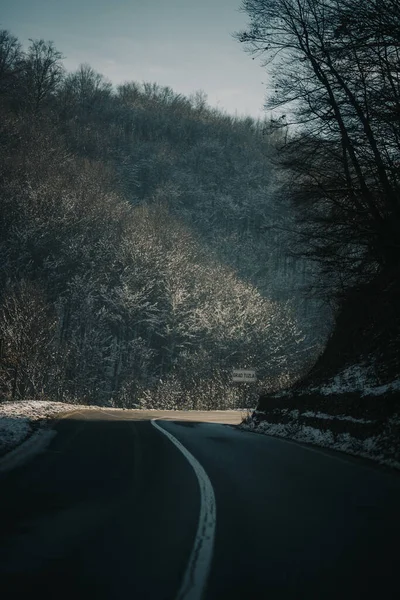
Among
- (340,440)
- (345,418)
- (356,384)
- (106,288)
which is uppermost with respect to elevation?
(106,288)

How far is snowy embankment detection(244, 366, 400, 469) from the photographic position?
31.0ft

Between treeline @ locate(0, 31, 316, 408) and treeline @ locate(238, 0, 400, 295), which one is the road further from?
treeline @ locate(0, 31, 316, 408)

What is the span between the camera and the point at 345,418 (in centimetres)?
1138

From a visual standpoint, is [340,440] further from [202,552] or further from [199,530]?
[202,552]

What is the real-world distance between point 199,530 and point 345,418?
286 inches

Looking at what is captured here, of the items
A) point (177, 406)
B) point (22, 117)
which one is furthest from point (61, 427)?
point (22, 117)

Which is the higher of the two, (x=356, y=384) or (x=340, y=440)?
(x=356, y=384)

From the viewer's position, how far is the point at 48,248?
58.1 m

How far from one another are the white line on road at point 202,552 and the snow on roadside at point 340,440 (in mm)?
3608

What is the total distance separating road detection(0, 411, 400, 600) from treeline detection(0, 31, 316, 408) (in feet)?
94.6

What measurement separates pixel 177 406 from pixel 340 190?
3566cm

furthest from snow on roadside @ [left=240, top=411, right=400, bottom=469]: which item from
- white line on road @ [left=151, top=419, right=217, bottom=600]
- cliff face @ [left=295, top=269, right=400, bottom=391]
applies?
white line on road @ [left=151, top=419, right=217, bottom=600]

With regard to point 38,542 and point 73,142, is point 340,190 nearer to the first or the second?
point 38,542

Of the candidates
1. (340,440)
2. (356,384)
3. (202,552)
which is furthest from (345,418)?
(202,552)
